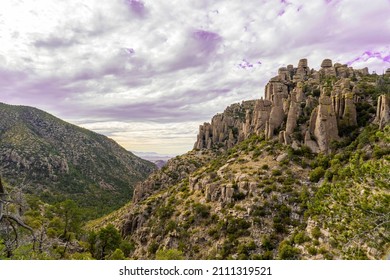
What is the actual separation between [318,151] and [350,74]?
4327cm

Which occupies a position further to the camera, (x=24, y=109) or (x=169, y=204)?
(x=24, y=109)

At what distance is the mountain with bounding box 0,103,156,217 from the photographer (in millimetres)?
123963

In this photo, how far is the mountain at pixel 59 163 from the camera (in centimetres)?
12396

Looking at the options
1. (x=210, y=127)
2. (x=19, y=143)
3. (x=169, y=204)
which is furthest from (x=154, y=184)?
(x=19, y=143)

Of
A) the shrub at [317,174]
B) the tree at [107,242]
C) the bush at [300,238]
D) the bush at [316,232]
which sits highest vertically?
the shrub at [317,174]

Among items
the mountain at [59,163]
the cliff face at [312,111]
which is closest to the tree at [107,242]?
the cliff face at [312,111]

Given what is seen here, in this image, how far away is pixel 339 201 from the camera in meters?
15.0

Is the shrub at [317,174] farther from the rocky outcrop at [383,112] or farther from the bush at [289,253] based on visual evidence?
the bush at [289,253]

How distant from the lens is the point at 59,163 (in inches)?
5728

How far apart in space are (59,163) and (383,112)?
14849 centimetres

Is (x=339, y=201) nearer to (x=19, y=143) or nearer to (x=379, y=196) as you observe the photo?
(x=379, y=196)

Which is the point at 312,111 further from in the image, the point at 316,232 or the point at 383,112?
the point at 316,232

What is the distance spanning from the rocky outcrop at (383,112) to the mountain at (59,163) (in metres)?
94.7

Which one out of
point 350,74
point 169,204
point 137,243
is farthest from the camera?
point 350,74
